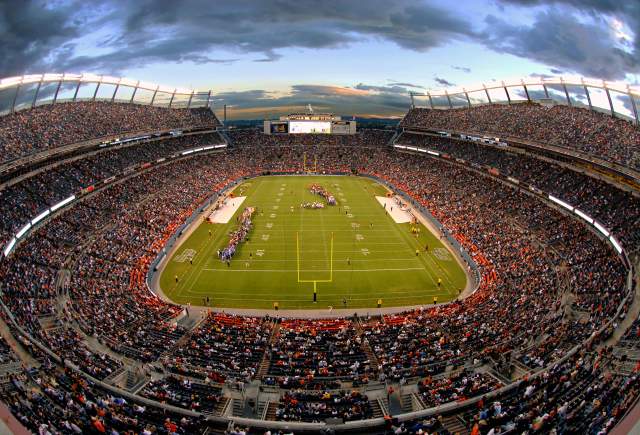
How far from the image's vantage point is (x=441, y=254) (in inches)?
1551

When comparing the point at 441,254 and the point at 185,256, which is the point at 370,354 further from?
the point at 185,256

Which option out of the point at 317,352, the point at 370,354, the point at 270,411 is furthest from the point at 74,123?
the point at 270,411

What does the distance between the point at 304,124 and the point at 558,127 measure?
54118 mm

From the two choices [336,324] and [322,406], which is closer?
[322,406]

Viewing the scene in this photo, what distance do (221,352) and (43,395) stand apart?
25.6ft

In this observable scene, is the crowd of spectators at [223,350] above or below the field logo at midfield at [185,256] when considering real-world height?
above

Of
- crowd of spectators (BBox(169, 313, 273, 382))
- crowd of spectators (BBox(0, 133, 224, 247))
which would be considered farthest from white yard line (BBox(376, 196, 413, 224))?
crowd of spectators (BBox(0, 133, 224, 247))

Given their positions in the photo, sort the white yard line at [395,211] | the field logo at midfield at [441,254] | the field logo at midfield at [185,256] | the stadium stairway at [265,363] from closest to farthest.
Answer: the stadium stairway at [265,363]
the field logo at midfield at [185,256]
the field logo at midfield at [441,254]
the white yard line at [395,211]

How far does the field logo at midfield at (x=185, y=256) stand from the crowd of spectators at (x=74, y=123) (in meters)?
18.1

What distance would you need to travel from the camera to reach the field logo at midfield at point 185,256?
3772cm

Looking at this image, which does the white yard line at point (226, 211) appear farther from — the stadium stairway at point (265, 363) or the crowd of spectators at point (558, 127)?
the crowd of spectators at point (558, 127)

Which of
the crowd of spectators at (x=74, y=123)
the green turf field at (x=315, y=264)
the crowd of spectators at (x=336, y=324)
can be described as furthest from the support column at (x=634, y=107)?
the crowd of spectators at (x=74, y=123)

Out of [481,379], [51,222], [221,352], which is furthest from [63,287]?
[481,379]

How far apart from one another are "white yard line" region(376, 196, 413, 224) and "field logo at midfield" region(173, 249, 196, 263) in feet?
79.2
